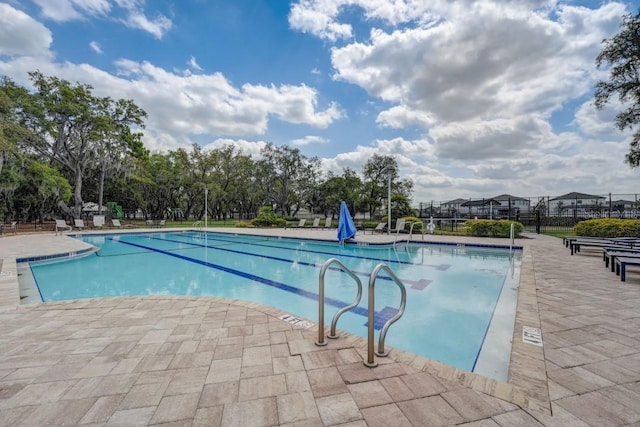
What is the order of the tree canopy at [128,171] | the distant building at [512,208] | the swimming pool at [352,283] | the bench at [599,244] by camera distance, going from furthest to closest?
the tree canopy at [128,171]
the distant building at [512,208]
the bench at [599,244]
the swimming pool at [352,283]

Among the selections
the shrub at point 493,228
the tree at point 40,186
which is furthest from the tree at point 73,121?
the shrub at point 493,228

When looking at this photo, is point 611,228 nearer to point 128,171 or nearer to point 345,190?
point 345,190

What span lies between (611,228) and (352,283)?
1108cm

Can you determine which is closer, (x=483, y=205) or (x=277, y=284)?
(x=277, y=284)

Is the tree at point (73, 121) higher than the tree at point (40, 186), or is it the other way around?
the tree at point (73, 121)

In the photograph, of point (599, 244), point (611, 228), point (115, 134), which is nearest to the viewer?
point (599, 244)

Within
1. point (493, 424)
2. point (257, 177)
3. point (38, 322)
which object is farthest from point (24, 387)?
point (257, 177)

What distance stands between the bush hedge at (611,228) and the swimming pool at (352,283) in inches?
178

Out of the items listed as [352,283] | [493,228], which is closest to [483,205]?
[493,228]

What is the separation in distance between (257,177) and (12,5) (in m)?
21.7

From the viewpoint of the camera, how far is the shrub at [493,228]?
12.1 meters

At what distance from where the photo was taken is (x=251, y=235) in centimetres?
1543

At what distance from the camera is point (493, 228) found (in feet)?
40.6

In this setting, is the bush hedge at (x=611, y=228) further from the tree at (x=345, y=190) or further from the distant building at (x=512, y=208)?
the tree at (x=345, y=190)
